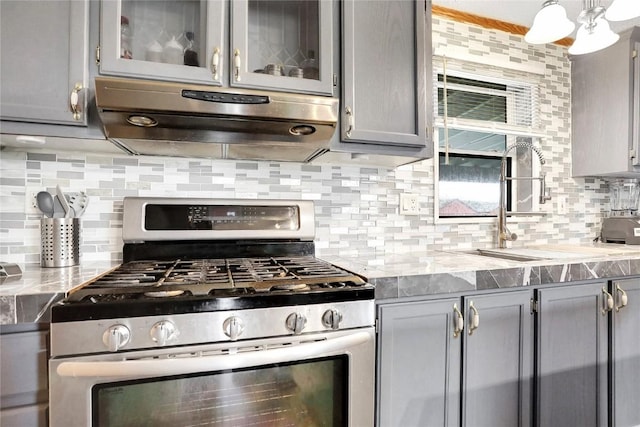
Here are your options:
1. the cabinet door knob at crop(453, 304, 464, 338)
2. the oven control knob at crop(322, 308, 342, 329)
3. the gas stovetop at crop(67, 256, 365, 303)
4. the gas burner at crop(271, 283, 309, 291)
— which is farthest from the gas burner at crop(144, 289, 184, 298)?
the cabinet door knob at crop(453, 304, 464, 338)

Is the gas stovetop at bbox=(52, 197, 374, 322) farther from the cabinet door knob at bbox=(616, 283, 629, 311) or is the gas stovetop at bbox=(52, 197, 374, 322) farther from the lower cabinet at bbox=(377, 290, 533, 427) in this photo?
the cabinet door knob at bbox=(616, 283, 629, 311)

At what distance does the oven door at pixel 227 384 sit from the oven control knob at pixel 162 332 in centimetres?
3

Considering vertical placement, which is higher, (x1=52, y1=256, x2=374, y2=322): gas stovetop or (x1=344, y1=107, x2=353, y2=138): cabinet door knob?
(x1=344, y1=107, x2=353, y2=138): cabinet door knob

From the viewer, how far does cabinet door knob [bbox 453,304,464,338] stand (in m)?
1.27

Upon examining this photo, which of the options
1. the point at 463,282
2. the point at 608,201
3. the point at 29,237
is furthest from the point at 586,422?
the point at 29,237

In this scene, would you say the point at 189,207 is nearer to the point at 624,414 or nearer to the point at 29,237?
the point at 29,237

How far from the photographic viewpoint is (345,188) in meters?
1.84

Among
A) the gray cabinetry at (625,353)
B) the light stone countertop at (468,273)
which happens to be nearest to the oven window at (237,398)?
the light stone countertop at (468,273)

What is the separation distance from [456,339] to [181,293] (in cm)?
97

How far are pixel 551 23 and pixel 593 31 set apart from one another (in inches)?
10.1

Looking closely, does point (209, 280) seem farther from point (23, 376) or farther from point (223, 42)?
point (223, 42)

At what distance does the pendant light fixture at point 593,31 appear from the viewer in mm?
1479

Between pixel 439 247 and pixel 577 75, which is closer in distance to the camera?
pixel 439 247

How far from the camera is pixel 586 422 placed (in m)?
1.50
